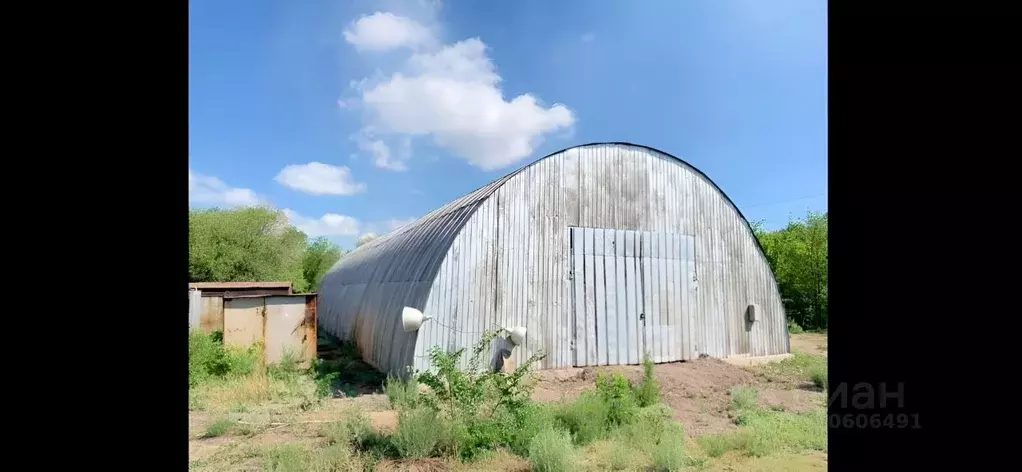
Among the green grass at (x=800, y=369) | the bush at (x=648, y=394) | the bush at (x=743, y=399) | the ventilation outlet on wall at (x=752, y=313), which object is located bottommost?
the green grass at (x=800, y=369)

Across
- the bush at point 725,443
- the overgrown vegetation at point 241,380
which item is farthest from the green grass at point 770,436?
the overgrown vegetation at point 241,380

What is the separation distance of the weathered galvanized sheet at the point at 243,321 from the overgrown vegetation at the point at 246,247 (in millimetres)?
18602

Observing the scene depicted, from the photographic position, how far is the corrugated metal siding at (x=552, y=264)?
10109 millimetres


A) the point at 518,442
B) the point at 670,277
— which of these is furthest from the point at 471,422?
the point at 670,277

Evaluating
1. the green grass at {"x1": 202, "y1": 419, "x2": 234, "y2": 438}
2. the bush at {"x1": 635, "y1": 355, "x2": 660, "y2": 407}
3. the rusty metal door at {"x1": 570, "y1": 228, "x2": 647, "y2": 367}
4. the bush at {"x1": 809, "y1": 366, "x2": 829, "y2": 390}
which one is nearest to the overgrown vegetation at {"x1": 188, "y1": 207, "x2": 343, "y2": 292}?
the rusty metal door at {"x1": 570, "y1": 228, "x2": 647, "y2": 367}

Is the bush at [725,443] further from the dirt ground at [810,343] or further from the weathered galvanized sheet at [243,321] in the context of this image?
the dirt ground at [810,343]

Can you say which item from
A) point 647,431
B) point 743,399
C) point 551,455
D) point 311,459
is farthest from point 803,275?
point 311,459

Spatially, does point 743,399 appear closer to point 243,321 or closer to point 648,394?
point 648,394

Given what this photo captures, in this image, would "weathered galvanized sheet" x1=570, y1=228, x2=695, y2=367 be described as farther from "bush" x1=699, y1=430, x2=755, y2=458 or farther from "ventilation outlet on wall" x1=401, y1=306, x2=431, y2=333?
"bush" x1=699, y1=430, x2=755, y2=458

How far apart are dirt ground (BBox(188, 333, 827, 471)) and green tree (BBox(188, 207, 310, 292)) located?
74.3 ft

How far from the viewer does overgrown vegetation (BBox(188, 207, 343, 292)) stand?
92.5 ft

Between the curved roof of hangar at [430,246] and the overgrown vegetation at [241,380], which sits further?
the curved roof of hangar at [430,246]
